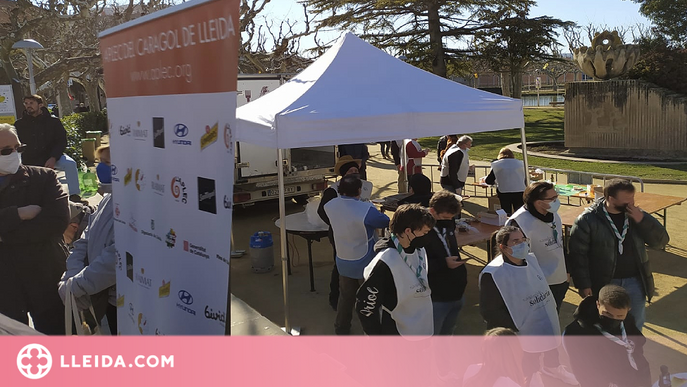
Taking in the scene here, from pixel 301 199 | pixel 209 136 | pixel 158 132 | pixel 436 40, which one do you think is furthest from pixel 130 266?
pixel 436 40

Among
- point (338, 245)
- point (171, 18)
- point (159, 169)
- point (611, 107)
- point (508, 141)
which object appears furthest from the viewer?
point (508, 141)

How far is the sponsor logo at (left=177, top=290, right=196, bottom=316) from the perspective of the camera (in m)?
2.37

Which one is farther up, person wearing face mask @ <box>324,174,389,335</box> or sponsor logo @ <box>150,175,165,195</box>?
sponsor logo @ <box>150,175,165,195</box>

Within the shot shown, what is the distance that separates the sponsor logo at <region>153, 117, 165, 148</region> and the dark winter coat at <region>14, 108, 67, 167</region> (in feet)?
20.9

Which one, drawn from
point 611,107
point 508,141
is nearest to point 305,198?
point 611,107

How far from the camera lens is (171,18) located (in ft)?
7.54

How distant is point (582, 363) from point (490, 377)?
3.00 ft

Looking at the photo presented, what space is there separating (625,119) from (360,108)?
14.7m

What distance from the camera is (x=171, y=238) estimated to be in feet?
8.05

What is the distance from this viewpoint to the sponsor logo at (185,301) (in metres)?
2.37

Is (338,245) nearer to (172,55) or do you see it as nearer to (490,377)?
(490,377)

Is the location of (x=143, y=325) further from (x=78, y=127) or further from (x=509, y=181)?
(x=78, y=127)

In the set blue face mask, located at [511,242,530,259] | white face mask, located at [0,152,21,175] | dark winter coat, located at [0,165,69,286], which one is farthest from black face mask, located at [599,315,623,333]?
white face mask, located at [0,152,21,175]

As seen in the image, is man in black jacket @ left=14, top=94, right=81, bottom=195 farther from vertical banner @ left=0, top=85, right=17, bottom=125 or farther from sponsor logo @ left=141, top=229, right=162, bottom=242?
sponsor logo @ left=141, top=229, right=162, bottom=242
